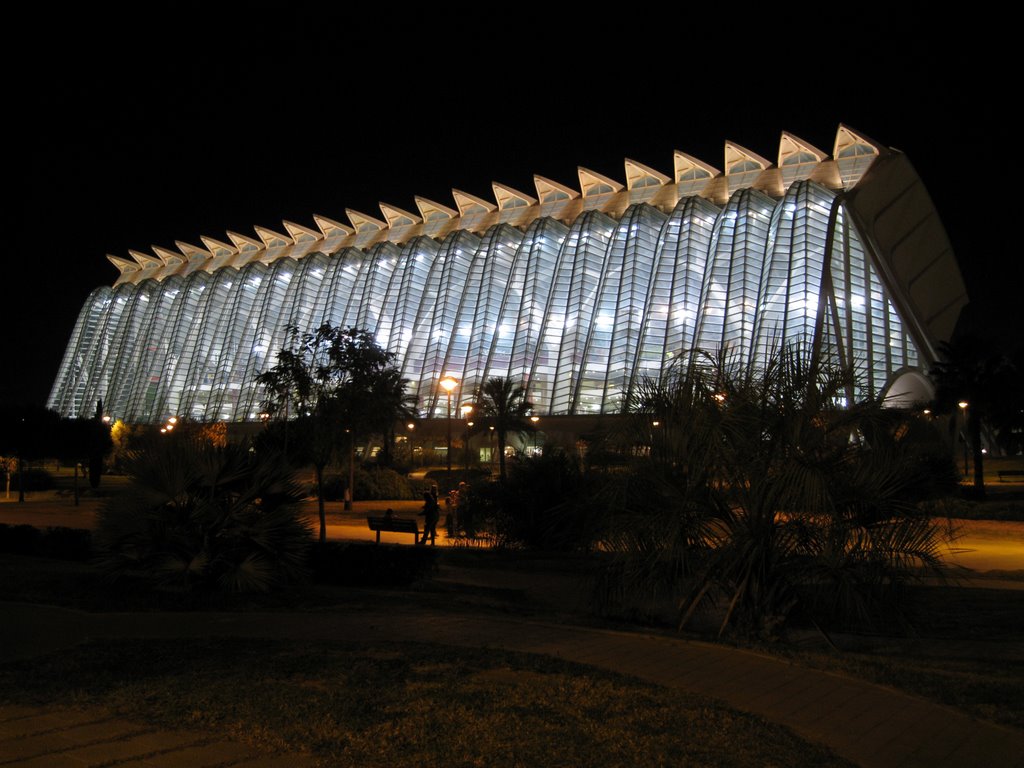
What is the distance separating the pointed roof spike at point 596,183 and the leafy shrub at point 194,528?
6211cm

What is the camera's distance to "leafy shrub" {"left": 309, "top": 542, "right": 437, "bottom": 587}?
1362 centimetres

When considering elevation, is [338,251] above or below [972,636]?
above

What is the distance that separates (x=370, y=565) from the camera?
44.9ft

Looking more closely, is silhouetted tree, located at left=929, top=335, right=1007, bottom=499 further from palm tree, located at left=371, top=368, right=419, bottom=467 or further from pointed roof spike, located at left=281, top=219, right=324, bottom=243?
pointed roof spike, located at left=281, top=219, right=324, bottom=243

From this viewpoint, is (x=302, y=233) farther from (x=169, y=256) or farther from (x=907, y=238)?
(x=907, y=238)

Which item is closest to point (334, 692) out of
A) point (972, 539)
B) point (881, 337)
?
point (972, 539)

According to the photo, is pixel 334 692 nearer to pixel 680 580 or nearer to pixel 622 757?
pixel 622 757

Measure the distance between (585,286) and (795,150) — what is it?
57.0 feet

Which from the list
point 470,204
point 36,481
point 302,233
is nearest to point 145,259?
point 302,233

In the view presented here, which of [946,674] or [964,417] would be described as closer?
[946,674]

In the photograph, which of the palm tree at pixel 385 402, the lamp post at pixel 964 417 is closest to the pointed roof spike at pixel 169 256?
the palm tree at pixel 385 402

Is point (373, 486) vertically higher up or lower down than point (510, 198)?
lower down

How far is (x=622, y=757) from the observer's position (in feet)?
17.1

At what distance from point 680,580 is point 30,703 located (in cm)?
602
